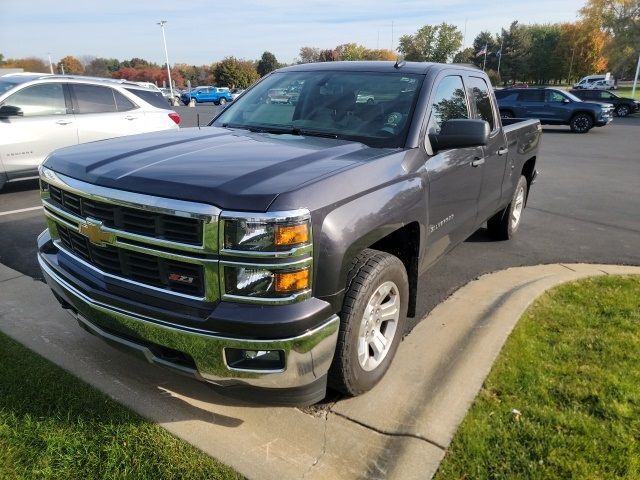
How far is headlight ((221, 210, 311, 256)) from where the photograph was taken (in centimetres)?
207

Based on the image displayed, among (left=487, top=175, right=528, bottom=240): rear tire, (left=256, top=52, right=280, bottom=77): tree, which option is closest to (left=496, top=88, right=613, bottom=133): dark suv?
(left=487, top=175, right=528, bottom=240): rear tire

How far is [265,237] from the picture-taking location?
2.09 m

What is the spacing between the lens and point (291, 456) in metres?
2.45

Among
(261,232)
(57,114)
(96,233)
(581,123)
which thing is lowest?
(581,123)

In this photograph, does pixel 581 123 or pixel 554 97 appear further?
pixel 581 123

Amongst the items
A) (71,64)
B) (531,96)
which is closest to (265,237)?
(531,96)

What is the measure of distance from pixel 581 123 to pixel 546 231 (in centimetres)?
1632

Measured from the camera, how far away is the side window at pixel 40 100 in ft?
24.3

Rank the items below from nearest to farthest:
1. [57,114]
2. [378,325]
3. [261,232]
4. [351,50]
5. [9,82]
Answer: [261,232]
[378,325]
[9,82]
[57,114]
[351,50]

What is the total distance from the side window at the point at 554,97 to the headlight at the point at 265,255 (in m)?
20.7

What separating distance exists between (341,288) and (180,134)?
1.70 meters

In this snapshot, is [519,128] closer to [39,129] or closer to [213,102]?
[39,129]

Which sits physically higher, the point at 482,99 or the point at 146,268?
the point at 482,99

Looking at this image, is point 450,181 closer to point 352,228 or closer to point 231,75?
point 352,228
